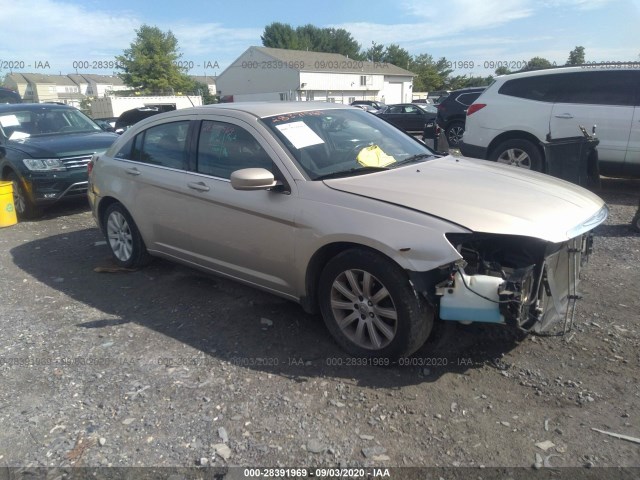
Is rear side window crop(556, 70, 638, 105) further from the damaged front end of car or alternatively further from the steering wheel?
the damaged front end of car

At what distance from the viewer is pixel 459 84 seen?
222 feet

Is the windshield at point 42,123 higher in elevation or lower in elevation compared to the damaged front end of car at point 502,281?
higher

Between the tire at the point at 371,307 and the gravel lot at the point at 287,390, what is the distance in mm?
185

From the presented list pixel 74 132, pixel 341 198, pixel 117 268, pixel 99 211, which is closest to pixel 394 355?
pixel 341 198

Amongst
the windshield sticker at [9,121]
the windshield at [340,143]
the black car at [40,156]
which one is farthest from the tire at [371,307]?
the windshield sticker at [9,121]

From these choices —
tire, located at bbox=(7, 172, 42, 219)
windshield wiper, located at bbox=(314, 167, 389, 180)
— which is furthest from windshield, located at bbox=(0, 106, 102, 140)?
windshield wiper, located at bbox=(314, 167, 389, 180)

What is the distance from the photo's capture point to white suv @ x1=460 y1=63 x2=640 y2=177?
7.22 m

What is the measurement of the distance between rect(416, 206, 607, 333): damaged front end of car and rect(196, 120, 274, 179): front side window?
1.54 m

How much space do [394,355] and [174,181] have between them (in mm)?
2493

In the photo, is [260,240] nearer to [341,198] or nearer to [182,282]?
[341,198]

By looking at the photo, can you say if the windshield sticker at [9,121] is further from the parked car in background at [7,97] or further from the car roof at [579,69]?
the parked car in background at [7,97]

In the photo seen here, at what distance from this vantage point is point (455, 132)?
14430 mm

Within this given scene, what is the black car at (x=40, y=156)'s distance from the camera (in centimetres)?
763

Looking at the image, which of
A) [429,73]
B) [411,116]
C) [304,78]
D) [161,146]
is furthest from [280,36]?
[161,146]
